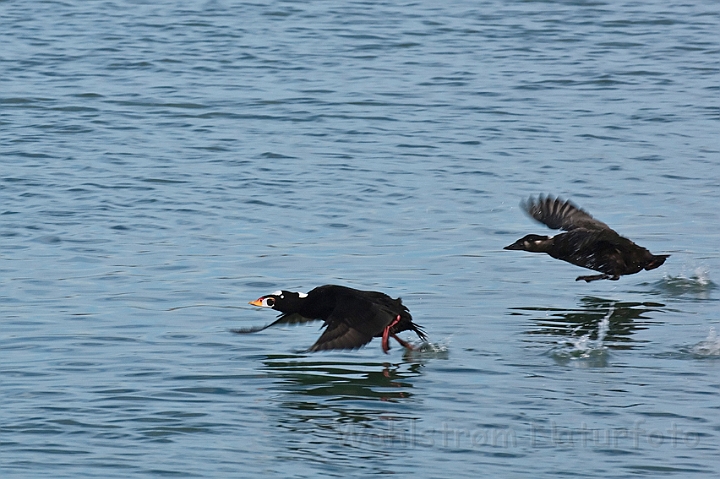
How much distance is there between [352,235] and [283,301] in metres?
2.92

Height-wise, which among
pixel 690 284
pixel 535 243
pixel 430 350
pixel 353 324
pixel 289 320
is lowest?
pixel 690 284

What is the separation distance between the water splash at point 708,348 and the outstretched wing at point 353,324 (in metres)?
2.13

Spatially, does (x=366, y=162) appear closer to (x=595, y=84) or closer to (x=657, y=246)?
(x=657, y=246)

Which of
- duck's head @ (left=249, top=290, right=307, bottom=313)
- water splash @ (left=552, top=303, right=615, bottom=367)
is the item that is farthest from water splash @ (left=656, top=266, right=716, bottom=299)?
duck's head @ (left=249, top=290, right=307, bottom=313)

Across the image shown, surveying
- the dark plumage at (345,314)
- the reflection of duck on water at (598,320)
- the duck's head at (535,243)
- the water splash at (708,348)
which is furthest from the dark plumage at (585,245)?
the dark plumage at (345,314)

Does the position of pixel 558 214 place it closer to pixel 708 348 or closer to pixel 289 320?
pixel 708 348

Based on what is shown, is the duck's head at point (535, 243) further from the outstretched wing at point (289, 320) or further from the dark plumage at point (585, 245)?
the outstretched wing at point (289, 320)

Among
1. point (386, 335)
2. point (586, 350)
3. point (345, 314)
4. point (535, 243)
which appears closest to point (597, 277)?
point (535, 243)

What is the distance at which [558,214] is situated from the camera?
36.6 ft

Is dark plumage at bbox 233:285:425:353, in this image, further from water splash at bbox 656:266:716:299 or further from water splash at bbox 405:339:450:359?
water splash at bbox 656:266:716:299

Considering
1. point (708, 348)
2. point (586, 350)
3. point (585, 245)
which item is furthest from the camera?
point (585, 245)

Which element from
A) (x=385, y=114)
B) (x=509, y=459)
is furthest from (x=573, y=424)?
(x=385, y=114)

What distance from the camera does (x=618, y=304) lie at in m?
10.3

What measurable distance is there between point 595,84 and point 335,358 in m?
11.2
